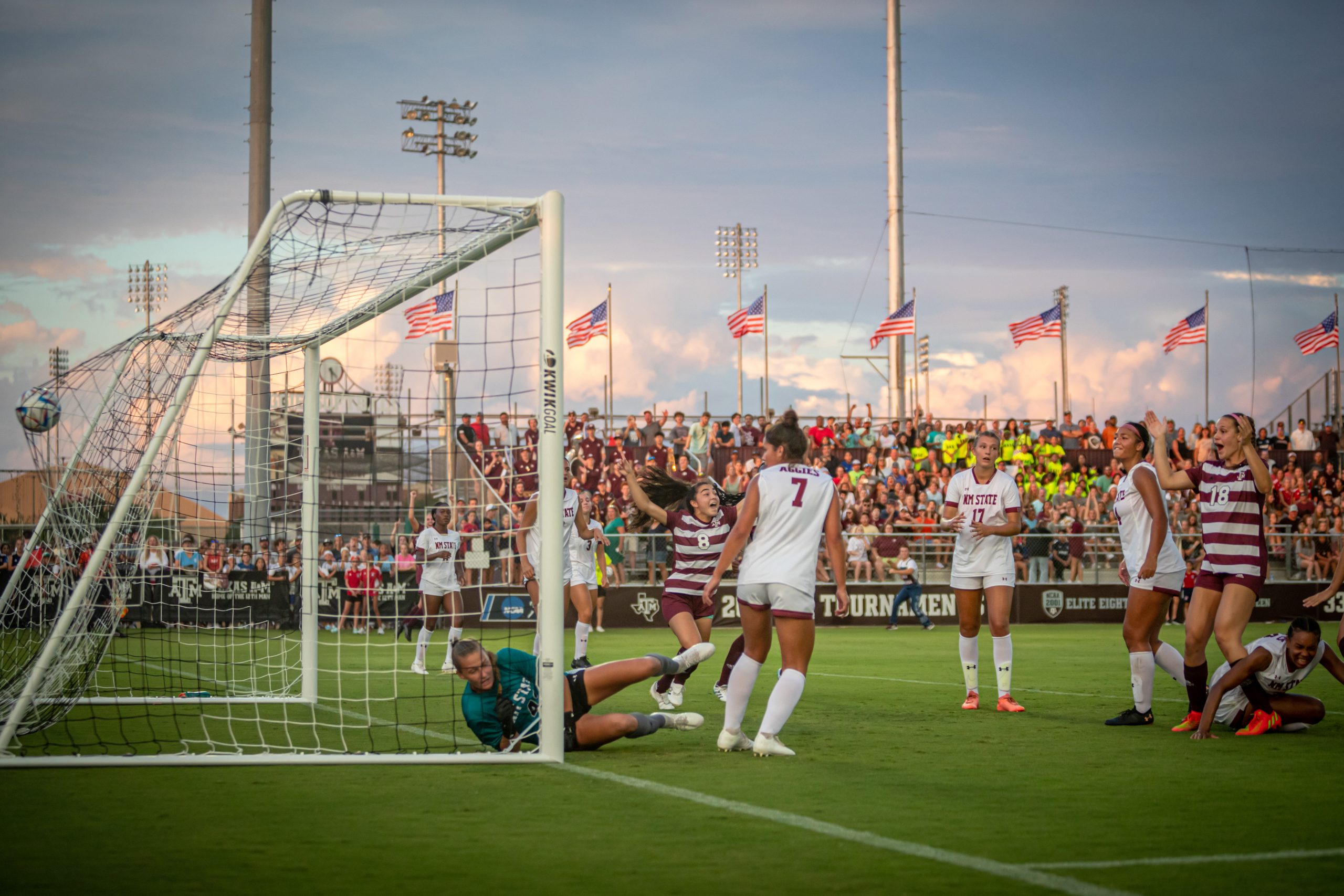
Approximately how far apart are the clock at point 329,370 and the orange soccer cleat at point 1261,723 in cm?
874

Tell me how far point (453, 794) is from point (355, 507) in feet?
49.6

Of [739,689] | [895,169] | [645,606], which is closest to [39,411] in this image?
[739,689]

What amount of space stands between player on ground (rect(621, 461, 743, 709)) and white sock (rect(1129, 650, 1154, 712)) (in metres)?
3.32

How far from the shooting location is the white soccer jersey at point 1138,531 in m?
9.55

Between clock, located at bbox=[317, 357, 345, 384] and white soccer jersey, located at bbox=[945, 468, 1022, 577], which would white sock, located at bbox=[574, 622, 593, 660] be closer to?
clock, located at bbox=[317, 357, 345, 384]

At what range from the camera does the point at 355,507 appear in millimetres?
21062

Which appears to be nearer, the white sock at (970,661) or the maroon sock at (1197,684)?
the maroon sock at (1197,684)

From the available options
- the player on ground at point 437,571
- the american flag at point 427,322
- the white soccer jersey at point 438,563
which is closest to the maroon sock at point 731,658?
the player on ground at point 437,571

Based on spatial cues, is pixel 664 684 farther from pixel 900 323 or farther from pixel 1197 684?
pixel 900 323

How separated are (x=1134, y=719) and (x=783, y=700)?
3.59 m

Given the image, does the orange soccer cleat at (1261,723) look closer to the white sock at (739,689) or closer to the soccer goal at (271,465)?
the white sock at (739,689)

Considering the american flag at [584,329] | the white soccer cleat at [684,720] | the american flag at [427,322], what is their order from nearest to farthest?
the white soccer cleat at [684,720]
the american flag at [427,322]
the american flag at [584,329]

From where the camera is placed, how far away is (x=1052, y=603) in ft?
89.3

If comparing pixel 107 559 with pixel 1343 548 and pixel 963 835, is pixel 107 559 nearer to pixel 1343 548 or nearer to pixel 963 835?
pixel 963 835
